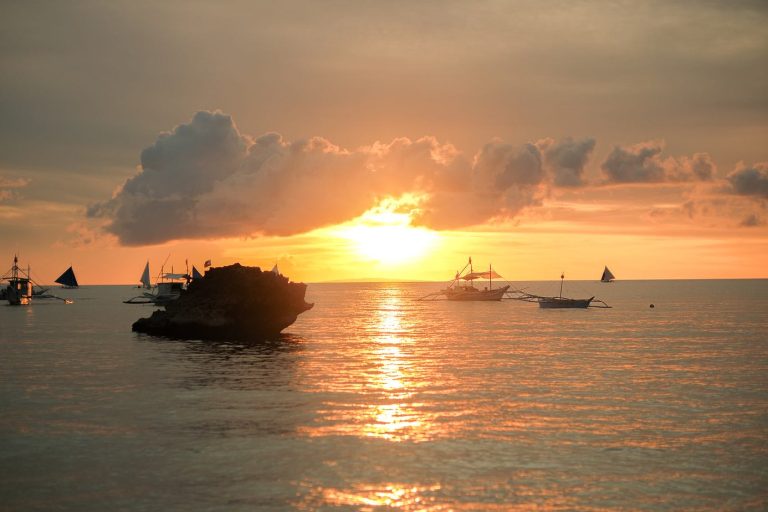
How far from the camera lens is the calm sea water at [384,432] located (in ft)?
65.2

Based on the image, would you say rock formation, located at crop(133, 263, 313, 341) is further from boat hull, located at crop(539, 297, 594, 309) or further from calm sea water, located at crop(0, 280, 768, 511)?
boat hull, located at crop(539, 297, 594, 309)

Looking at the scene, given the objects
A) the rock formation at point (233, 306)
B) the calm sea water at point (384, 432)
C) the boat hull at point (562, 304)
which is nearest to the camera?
the calm sea water at point (384, 432)

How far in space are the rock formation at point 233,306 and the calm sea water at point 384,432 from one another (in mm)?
15963

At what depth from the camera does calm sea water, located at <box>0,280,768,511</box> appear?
19.9 m

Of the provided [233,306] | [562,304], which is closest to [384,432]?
[233,306]

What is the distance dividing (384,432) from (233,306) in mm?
50583

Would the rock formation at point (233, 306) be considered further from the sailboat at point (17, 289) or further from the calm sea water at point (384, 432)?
the sailboat at point (17, 289)

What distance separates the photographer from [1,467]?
75.8ft

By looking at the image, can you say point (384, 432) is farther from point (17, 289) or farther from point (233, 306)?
point (17, 289)

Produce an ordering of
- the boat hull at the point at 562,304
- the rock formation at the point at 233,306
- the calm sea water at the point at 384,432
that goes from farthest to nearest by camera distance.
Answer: the boat hull at the point at 562,304, the rock formation at the point at 233,306, the calm sea water at the point at 384,432

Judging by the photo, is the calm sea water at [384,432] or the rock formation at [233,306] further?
the rock formation at [233,306]

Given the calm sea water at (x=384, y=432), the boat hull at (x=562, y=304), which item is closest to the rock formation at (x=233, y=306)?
the calm sea water at (x=384, y=432)

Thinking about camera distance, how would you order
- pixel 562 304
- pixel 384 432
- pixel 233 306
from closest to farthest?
pixel 384 432, pixel 233 306, pixel 562 304

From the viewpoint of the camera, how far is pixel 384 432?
27.9 m
